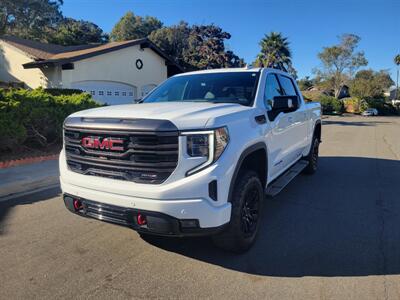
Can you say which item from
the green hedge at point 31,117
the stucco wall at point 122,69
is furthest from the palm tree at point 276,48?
the green hedge at point 31,117

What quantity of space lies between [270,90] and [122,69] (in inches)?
666

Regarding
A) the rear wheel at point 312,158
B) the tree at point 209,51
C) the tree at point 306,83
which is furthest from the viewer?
the tree at point 306,83

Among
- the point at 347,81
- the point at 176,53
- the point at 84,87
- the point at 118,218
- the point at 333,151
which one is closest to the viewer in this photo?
the point at 118,218

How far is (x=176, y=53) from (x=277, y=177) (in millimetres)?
36695

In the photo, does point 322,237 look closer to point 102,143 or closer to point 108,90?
point 102,143

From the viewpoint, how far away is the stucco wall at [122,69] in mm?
17781

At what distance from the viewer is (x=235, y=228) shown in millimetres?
Answer: 3377

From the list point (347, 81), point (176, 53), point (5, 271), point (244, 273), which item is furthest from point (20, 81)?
point (347, 81)

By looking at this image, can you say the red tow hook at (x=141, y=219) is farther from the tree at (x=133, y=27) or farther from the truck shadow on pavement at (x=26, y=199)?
the tree at (x=133, y=27)

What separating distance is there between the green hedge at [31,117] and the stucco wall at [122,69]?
26.2 ft

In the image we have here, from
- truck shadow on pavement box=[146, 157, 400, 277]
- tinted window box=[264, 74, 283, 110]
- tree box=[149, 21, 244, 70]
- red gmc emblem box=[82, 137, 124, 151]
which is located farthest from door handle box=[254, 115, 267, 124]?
tree box=[149, 21, 244, 70]

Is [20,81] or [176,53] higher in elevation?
[176,53]

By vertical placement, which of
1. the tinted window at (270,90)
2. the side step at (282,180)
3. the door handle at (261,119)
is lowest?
the side step at (282,180)

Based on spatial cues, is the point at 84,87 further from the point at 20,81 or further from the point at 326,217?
the point at 326,217
